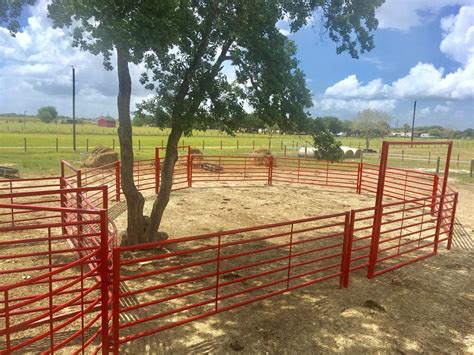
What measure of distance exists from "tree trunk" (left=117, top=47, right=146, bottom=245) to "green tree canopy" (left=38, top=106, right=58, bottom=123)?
15082 centimetres

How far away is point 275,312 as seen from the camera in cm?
559

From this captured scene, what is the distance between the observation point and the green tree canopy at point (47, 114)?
5548 inches

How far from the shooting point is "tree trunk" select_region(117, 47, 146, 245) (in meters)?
7.20

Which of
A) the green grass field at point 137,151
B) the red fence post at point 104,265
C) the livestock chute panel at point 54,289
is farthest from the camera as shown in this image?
the green grass field at point 137,151

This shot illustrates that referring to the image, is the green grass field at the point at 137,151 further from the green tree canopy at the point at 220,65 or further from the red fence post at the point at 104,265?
the red fence post at the point at 104,265

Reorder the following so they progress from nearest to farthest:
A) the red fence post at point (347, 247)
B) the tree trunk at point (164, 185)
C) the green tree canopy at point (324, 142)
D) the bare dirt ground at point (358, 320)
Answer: the bare dirt ground at point (358, 320), the red fence post at point (347, 247), the green tree canopy at point (324, 142), the tree trunk at point (164, 185)

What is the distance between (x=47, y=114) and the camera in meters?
141

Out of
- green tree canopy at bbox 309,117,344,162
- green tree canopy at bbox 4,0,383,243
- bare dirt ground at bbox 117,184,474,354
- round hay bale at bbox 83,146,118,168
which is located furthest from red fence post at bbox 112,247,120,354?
round hay bale at bbox 83,146,118,168

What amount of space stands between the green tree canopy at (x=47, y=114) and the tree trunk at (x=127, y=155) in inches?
Result: 5938

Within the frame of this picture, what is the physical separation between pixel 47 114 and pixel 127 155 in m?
153

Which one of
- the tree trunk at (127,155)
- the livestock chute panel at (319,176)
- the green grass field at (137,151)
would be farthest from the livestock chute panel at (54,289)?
the livestock chute panel at (319,176)

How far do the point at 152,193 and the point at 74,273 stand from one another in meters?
7.99

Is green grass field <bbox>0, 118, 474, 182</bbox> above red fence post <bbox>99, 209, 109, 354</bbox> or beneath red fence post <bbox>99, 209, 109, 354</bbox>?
beneath

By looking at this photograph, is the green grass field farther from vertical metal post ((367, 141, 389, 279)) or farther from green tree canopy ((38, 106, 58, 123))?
green tree canopy ((38, 106, 58, 123))
